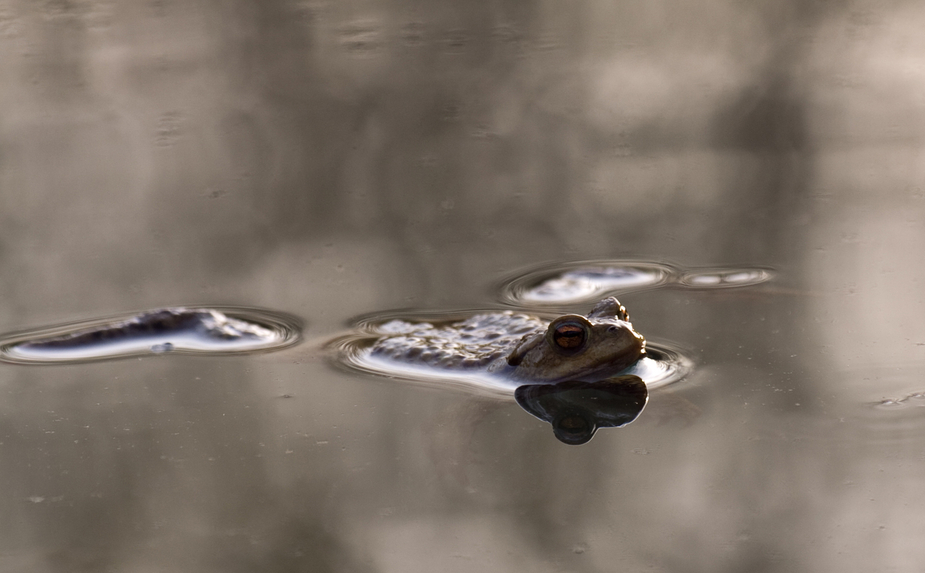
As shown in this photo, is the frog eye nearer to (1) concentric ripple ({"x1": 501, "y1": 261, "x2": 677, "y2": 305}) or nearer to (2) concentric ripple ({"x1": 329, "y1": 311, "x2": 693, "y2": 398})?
(2) concentric ripple ({"x1": 329, "y1": 311, "x2": 693, "y2": 398})

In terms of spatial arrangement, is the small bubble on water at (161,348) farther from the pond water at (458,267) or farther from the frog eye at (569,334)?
the frog eye at (569,334)

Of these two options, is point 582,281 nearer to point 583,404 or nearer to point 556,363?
point 556,363

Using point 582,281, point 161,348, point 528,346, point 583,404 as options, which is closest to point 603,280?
point 582,281

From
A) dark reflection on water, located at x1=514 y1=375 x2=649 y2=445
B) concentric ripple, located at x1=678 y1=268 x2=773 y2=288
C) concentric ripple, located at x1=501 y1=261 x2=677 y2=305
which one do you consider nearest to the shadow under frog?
dark reflection on water, located at x1=514 y1=375 x2=649 y2=445

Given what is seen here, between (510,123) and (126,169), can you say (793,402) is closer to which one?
(510,123)

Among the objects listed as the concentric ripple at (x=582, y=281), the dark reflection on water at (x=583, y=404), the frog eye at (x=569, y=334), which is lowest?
the dark reflection on water at (x=583, y=404)

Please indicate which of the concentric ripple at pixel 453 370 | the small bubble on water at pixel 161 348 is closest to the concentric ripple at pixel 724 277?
the concentric ripple at pixel 453 370
